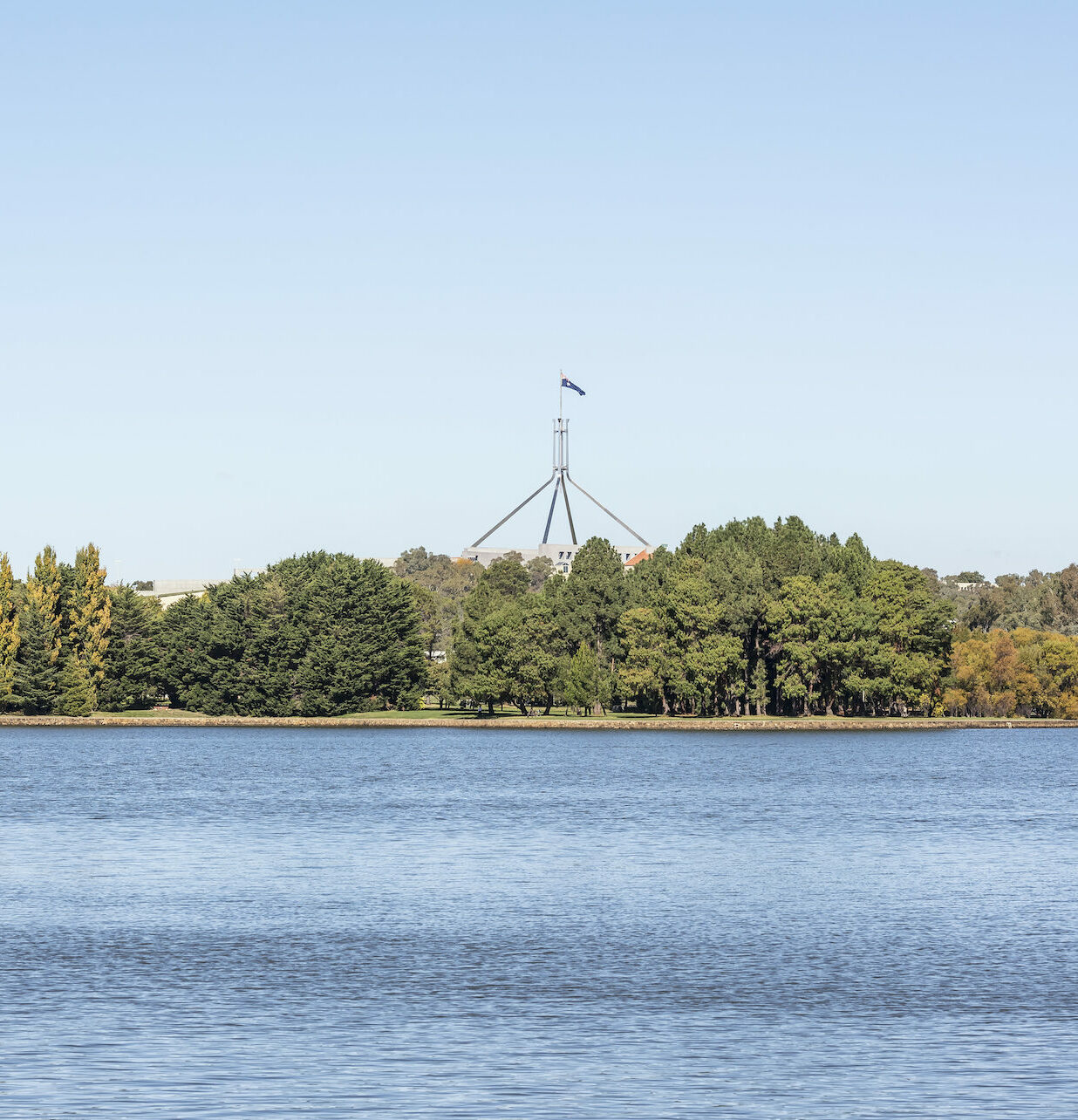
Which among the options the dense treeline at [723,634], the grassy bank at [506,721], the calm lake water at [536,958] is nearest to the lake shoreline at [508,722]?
the grassy bank at [506,721]

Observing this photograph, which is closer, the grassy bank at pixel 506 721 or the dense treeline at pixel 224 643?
Result: the grassy bank at pixel 506 721

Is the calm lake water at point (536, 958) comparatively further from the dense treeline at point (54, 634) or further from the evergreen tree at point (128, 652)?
the evergreen tree at point (128, 652)

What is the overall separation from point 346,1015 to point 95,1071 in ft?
15.9

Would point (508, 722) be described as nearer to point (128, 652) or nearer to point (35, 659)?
point (128, 652)

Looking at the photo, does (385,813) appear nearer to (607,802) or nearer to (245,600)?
(607,802)

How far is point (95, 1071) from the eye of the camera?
69.2 ft

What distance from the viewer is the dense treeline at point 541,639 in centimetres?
13350

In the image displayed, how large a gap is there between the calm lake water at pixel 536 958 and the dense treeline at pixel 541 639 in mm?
65393

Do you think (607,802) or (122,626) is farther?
(122,626)

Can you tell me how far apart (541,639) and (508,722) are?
8616 millimetres

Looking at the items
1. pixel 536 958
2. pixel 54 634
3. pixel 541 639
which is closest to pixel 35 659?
pixel 54 634

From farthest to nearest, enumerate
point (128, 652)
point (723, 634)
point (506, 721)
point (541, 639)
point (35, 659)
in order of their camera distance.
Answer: point (128, 652)
point (506, 721)
point (541, 639)
point (35, 659)
point (723, 634)

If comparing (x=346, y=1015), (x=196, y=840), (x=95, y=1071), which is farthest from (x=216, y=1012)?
(x=196, y=840)

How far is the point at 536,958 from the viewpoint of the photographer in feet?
98.9
